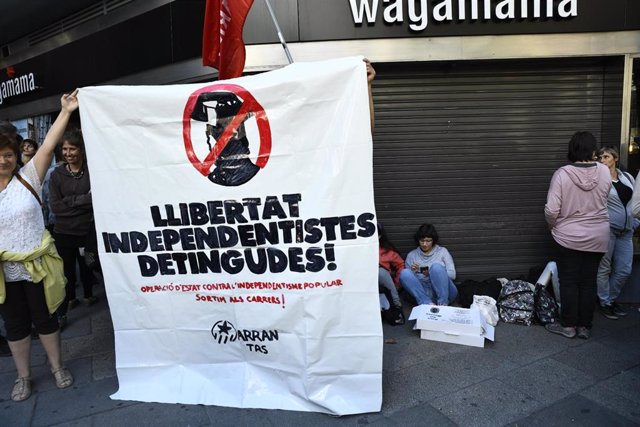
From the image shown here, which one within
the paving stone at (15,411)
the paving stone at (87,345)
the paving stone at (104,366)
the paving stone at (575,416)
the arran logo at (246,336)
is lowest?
the paving stone at (575,416)

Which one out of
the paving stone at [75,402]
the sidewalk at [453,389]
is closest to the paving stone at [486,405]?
the sidewalk at [453,389]

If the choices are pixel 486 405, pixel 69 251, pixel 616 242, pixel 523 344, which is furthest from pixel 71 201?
pixel 616 242

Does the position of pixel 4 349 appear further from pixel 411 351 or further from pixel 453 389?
pixel 453 389

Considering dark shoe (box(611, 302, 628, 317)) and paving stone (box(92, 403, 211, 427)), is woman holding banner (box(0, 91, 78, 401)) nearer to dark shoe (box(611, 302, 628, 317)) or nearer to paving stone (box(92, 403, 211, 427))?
paving stone (box(92, 403, 211, 427))

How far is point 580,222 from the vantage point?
4059 mm

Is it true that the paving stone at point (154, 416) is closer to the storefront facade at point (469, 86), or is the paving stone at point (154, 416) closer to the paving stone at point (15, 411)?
the paving stone at point (15, 411)

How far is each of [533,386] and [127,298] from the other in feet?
9.93

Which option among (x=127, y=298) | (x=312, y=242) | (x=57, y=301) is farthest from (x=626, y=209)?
(x=57, y=301)

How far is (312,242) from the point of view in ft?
9.84

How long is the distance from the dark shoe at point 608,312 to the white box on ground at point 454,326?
1438 mm

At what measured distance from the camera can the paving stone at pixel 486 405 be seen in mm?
3006

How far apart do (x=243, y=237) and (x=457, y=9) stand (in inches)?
150

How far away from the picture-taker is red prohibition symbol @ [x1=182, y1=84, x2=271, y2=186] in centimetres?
300

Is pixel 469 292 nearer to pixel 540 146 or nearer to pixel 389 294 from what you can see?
pixel 389 294
